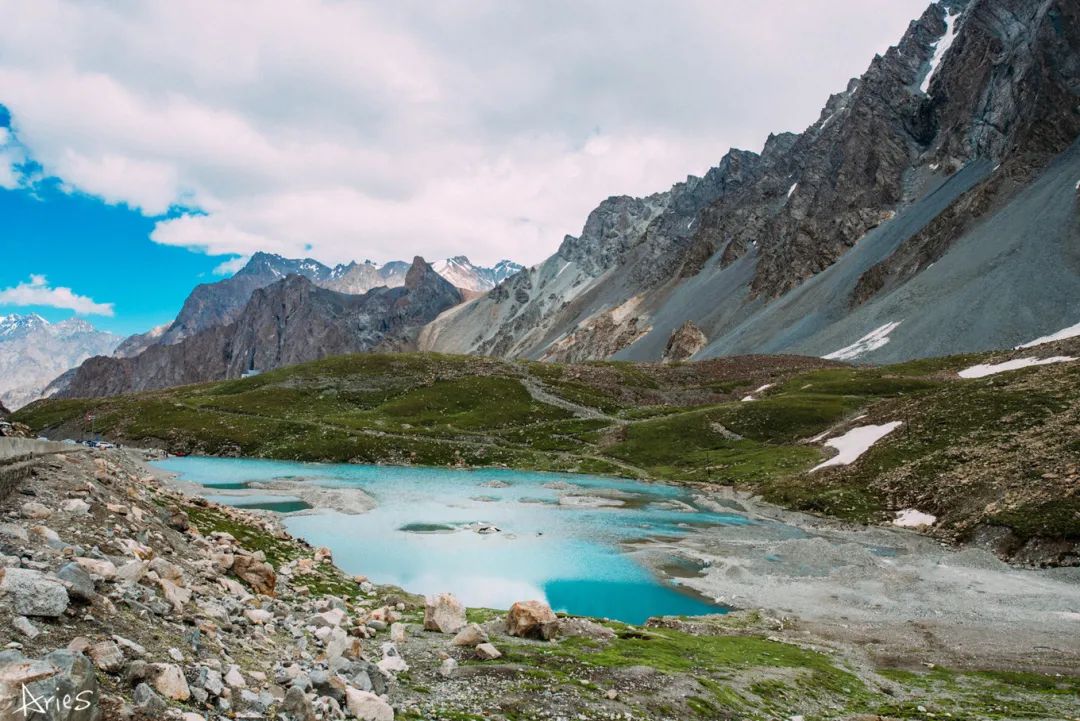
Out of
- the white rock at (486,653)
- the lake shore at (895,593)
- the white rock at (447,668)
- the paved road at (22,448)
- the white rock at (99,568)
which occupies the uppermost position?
the paved road at (22,448)

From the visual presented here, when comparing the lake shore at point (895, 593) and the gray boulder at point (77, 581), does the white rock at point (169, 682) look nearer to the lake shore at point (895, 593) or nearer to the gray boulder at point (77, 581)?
the gray boulder at point (77, 581)

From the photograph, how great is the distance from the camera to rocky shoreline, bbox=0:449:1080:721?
35.2 feet

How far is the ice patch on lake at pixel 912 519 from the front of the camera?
60.9 meters

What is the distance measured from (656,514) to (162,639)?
208 ft

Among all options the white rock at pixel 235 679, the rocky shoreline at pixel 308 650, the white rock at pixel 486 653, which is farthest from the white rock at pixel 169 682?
the white rock at pixel 486 653

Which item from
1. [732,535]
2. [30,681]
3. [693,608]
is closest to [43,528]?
[30,681]

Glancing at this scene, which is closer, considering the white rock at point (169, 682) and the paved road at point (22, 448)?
the white rock at point (169, 682)

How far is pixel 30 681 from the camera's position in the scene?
840 cm

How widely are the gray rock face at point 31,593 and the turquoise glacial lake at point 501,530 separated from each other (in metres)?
30.4

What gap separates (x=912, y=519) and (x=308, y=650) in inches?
2448

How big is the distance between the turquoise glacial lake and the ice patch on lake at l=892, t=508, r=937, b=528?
1467cm

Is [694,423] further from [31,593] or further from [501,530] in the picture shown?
[31,593]

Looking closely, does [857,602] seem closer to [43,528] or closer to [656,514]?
[656,514]

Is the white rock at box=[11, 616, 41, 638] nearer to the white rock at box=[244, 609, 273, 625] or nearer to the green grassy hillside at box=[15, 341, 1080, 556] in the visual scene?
the white rock at box=[244, 609, 273, 625]
